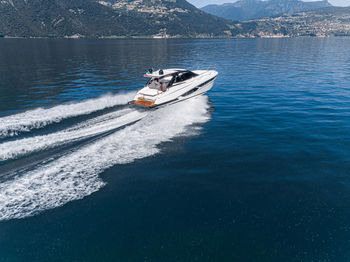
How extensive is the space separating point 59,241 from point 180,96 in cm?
1387

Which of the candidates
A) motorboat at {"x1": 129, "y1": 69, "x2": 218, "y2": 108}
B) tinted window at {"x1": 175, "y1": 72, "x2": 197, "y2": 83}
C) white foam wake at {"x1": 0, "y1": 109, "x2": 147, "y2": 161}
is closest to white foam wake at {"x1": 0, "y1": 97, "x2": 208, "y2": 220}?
white foam wake at {"x1": 0, "y1": 109, "x2": 147, "y2": 161}

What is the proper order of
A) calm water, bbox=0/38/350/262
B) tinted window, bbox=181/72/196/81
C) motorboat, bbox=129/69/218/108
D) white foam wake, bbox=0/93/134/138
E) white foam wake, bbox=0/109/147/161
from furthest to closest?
tinted window, bbox=181/72/196/81 < motorboat, bbox=129/69/218/108 < white foam wake, bbox=0/93/134/138 < white foam wake, bbox=0/109/147/161 < calm water, bbox=0/38/350/262

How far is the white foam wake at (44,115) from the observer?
12641mm

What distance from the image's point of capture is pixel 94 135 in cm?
1218

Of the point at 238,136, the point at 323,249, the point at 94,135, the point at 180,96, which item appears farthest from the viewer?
the point at 180,96

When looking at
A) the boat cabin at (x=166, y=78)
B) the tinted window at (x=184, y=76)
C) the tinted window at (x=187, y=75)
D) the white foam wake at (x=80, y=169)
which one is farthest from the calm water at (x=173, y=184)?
the tinted window at (x=187, y=75)

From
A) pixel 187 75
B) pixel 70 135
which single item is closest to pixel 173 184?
pixel 70 135

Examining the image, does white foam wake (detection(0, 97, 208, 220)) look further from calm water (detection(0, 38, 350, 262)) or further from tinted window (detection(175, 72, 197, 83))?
tinted window (detection(175, 72, 197, 83))

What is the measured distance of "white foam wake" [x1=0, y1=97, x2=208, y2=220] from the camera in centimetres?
749

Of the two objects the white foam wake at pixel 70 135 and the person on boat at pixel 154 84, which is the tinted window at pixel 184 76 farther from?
the white foam wake at pixel 70 135

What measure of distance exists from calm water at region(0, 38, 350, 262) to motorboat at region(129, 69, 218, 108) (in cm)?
97

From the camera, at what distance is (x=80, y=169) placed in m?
9.27

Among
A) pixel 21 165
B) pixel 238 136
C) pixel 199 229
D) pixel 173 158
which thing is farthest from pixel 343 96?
pixel 21 165

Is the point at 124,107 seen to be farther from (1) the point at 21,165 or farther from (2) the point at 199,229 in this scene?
(2) the point at 199,229
